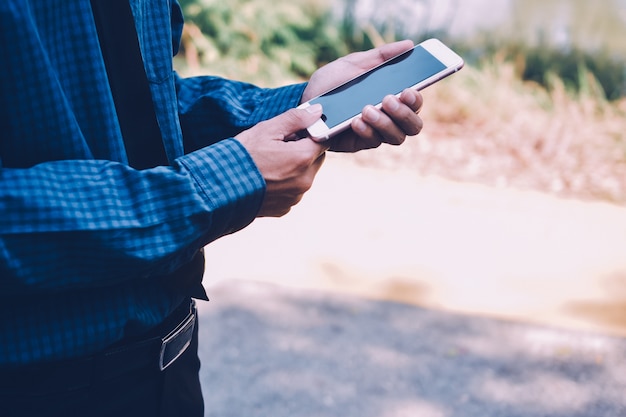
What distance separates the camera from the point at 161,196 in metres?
1.04

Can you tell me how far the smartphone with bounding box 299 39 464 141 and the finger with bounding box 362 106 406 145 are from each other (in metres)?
0.04

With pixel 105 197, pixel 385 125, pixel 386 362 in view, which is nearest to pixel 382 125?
pixel 385 125

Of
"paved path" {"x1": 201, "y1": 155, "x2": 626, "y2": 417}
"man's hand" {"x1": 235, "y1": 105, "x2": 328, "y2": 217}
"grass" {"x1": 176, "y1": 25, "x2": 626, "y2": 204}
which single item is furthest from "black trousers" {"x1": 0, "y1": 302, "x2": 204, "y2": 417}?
"grass" {"x1": 176, "y1": 25, "x2": 626, "y2": 204}

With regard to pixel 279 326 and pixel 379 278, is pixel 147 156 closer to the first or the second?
pixel 279 326

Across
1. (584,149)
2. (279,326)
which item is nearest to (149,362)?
(279,326)

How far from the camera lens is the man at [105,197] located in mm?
997

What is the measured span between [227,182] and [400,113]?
1.44 feet

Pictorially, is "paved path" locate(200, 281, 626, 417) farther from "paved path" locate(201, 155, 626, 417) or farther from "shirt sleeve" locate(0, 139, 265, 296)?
"shirt sleeve" locate(0, 139, 265, 296)

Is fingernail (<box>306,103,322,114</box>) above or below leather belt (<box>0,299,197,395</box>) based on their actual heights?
above

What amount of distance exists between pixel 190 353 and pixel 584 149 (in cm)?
510

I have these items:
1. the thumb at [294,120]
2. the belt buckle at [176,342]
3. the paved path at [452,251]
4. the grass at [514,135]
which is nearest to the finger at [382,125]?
the thumb at [294,120]

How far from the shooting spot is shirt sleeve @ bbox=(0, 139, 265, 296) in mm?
968

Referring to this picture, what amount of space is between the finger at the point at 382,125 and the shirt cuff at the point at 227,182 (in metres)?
0.32

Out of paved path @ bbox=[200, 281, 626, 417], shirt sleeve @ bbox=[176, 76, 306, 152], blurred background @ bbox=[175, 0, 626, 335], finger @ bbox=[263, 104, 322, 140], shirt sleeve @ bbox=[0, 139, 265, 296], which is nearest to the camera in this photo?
shirt sleeve @ bbox=[0, 139, 265, 296]
